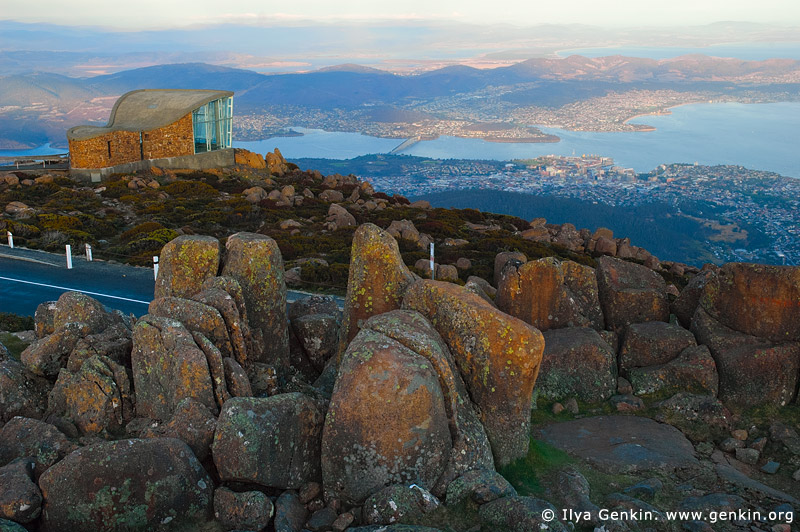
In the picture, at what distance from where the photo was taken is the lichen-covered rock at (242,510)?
7.70m

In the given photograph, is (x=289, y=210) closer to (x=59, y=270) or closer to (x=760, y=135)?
(x=59, y=270)

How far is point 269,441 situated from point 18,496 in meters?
2.85

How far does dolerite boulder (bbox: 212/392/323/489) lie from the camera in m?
8.14

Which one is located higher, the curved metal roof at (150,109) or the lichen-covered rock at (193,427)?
the curved metal roof at (150,109)

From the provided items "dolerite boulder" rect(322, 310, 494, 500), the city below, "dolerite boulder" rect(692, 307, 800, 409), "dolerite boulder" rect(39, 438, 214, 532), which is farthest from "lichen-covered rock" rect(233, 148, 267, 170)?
"dolerite boulder" rect(39, 438, 214, 532)

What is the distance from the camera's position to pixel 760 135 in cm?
17538

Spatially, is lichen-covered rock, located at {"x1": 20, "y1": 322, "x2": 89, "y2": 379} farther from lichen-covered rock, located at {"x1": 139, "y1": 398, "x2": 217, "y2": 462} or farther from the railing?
the railing

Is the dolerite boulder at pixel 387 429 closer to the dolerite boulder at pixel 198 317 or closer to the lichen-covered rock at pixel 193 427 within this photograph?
the lichen-covered rock at pixel 193 427

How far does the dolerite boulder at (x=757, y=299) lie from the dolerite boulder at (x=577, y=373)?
2772 mm

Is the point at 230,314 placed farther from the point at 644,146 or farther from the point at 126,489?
the point at 644,146

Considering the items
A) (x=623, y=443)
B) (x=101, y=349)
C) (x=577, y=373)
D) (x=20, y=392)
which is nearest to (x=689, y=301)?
(x=577, y=373)

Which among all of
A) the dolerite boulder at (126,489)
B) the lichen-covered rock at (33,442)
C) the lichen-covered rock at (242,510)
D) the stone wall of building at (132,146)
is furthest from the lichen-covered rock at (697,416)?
the stone wall of building at (132,146)

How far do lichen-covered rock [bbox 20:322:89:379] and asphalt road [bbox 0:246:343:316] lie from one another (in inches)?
386

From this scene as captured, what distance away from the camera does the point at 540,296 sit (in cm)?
1384
